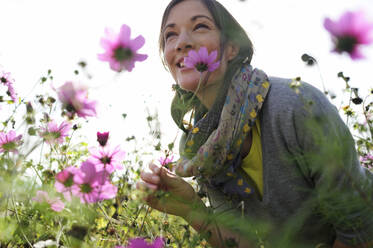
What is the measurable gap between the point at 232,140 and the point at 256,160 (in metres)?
0.15

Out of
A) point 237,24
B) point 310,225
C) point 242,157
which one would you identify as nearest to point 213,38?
point 237,24

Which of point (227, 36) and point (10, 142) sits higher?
point (227, 36)

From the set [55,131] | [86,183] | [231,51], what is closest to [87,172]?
[86,183]

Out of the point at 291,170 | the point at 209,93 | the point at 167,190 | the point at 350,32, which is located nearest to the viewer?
the point at 350,32

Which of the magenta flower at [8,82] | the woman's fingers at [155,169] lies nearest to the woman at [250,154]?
the woman's fingers at [155,169]

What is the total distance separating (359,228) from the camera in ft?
2.68

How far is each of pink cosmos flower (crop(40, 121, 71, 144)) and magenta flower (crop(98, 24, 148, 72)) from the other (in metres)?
0.27

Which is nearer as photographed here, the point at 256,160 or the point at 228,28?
the point at 256,160

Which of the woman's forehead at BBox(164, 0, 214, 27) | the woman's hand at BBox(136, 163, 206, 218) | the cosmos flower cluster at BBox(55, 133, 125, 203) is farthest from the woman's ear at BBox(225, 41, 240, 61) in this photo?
the cosmos flower cluster at BBox(55, 133, 125, 203)

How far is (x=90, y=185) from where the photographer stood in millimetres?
592

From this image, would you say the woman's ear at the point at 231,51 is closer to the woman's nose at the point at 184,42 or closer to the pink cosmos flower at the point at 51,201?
the woman's nose at the point at 184,42

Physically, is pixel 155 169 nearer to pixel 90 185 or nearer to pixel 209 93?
pixel 90 185

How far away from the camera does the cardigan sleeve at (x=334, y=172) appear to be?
0.60 meters

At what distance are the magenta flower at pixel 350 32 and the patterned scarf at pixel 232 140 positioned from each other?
411 mm
